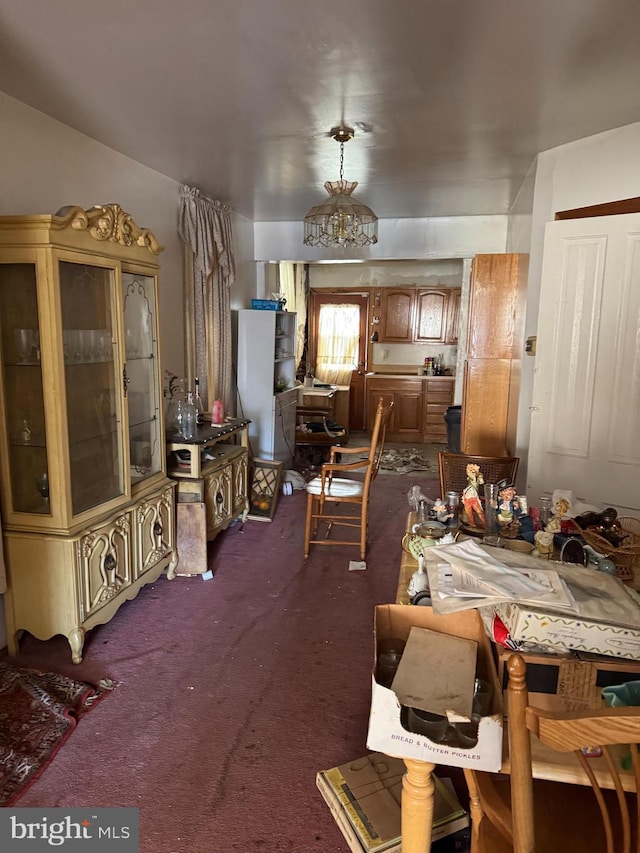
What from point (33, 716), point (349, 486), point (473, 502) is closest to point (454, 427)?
point (349, 486)

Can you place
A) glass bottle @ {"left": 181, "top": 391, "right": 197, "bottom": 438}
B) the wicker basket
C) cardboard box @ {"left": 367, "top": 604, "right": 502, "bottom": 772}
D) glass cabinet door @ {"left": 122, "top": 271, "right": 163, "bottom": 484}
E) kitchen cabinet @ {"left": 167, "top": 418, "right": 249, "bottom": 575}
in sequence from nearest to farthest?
cardboard box @ {"left": 367, "top": 604, "right": 502, "bottom": 772} < the wicker basket < glass cabinet door @ {"left": 122, "top": 271, "right": 163, "bottom": 484} < kitchen cabinet @ {"left": 167, "top": 418, "right": 249, "bottom": 575} < glass bottle @ {"left": 181, "top": 391, "right": 197, "bottom": 438}

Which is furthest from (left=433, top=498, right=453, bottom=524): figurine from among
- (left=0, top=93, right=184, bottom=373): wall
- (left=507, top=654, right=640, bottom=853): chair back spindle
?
(left=0, top=93, right=184, bottom=373): wall

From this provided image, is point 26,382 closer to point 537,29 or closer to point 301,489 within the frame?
point 537,29

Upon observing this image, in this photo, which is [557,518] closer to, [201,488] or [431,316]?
[201,488]

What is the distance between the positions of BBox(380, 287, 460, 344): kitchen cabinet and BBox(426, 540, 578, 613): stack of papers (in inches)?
252

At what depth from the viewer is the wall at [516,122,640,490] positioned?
2855 mm

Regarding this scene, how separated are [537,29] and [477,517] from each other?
164 cm

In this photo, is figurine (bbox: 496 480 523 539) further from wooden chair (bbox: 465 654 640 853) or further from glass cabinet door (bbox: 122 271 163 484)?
glass cabinet door (bbox: 122 271 163 484)

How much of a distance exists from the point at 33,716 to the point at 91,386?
1.36 m

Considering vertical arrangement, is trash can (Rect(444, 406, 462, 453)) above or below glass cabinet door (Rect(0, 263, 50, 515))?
below

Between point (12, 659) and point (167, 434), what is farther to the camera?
point (167, 434)

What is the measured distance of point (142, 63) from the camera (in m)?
2.08

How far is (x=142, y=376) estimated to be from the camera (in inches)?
118

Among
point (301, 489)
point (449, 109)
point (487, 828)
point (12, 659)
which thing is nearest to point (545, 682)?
point (487, 828)
